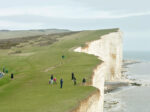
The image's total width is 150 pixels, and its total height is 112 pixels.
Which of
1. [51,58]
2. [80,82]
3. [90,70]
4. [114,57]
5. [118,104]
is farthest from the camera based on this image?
[114,57]

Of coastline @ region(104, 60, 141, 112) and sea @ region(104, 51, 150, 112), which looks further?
coastline @ region(104, 60, 141, 112)

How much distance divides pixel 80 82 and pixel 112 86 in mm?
48610

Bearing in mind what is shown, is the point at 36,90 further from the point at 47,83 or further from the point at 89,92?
the point at 89,92

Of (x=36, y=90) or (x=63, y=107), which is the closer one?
(x=63, y=107)

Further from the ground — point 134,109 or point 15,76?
point 15,76

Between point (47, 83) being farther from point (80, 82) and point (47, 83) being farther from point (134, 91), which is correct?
point (134, 91)

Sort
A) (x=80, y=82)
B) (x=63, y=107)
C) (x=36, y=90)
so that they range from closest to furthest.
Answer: (x=63, y=107) → (x=36, y=90) → (x=80, y=82)

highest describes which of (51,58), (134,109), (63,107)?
(51,58)

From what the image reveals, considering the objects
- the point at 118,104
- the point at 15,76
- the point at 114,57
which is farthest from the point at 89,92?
the point at 114,57

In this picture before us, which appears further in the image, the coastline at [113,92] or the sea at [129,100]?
the coastline at [113,92]

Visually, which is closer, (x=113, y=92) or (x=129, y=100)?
(x=129, y=100)

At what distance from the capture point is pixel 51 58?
49.5 m

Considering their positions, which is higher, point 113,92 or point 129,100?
point 113,92

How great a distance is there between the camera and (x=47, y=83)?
2836 cm
